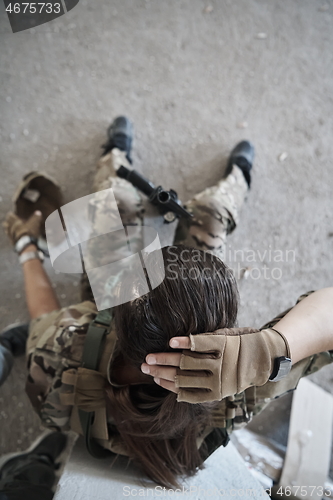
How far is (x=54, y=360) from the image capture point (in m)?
0.63

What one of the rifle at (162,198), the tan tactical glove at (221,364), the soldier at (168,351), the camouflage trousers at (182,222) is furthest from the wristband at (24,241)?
the tan tactical glove at (221,364)

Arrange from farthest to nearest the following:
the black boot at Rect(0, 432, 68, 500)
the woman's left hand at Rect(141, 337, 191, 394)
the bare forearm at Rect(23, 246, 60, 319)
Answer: the bare forearm at Rect(23, 246, 60, 319), the black boot at Rect(0, 432, 68, 500), the woman's left hand at Rect(141, 337, 191, 394)

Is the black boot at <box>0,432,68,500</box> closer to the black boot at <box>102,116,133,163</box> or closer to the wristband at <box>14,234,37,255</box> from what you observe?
the wristband at <box>14,234,37,255</box>

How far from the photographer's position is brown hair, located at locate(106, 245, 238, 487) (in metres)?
0.41

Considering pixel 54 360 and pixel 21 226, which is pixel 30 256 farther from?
pixel 54 360

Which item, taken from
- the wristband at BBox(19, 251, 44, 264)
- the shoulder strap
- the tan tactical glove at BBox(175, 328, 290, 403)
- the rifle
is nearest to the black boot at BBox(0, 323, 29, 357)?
the wristband at BBox(19, 251, 44, 264)

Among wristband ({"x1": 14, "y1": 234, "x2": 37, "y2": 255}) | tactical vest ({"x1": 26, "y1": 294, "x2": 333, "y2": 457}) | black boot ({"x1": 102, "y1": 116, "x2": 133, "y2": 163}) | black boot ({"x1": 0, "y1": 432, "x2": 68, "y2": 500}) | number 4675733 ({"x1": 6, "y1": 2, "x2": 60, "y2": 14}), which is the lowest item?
black boot ({"x1": 0, "y1": 432, "x2": 68, "y2": 500})

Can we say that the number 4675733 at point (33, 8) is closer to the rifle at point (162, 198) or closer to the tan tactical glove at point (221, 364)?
the rifle at point (162, 198)

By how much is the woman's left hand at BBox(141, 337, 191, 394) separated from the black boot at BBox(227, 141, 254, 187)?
643 millimetres

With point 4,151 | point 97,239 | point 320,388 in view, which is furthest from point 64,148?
point 320,388

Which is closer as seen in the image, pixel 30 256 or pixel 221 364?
pixel 221 364

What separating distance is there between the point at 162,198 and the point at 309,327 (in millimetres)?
351

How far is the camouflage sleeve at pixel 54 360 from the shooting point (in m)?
0.61

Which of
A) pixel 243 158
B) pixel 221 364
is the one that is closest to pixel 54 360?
pixel 221 364
